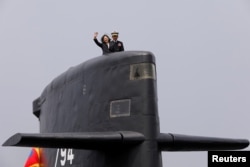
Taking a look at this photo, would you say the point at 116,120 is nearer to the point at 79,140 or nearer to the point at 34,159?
the point at 79,140

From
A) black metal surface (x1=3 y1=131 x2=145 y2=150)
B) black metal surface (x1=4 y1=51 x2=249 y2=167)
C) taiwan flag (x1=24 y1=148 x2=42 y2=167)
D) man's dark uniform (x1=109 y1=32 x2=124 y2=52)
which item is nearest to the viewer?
black metal surface (x1=3 y1=131 x2=145 y2=150)

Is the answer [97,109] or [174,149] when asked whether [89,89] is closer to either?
[97,109]

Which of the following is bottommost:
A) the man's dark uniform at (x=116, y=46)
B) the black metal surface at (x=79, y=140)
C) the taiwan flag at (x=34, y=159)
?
the taiwan flag at (x=34, y=159)

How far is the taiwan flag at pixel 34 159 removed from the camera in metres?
12.5

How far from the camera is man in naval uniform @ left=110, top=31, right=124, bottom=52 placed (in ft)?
32.8

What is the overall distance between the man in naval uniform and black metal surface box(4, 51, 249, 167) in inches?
21.6

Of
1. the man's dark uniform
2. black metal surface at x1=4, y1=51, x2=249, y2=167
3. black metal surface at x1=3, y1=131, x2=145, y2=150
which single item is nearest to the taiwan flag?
black metal surface at x1=4, y1=51, x2=249, y2=167

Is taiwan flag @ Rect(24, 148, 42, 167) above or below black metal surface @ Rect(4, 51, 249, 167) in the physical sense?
below

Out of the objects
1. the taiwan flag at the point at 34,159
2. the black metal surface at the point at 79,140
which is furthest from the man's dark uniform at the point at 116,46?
the taiwan flag at the point at 34,159

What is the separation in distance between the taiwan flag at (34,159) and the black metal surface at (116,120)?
8.37ft

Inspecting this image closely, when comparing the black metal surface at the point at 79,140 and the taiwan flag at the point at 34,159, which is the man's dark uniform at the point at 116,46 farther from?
the taiwan flag at the point at 34,159

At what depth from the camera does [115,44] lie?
32.9ft

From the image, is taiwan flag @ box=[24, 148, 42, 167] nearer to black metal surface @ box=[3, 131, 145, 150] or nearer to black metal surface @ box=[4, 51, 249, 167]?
black metal surface @ box=[4, 51, 249, 167]

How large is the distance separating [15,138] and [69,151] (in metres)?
2.86
